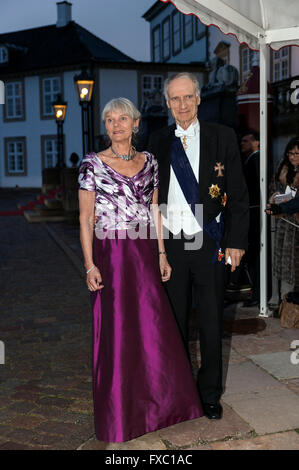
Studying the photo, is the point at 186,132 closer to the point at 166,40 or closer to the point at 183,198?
the point at 183,198

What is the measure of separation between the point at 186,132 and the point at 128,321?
123 cm

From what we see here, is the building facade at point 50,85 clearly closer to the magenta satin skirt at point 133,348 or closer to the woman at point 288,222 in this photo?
the woman at point 288,222

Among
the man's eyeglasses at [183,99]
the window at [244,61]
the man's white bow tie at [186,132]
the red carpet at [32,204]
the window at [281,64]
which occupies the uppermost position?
the window at [244,61]

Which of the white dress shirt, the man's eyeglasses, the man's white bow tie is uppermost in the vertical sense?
the man's eyeglasses

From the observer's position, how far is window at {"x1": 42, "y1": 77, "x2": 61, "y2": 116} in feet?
114

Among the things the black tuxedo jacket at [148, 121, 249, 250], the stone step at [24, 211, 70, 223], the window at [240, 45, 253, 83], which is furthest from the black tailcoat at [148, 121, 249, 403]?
the window at [240, 45, 253, 83]

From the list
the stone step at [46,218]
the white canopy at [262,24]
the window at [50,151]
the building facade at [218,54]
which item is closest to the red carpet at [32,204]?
the stone step at [46,218]

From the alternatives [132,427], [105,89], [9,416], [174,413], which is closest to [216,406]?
[174,413]

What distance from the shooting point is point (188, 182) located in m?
3.36

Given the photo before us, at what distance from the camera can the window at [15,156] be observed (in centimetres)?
3656

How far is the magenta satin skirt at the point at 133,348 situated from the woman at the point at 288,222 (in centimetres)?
270

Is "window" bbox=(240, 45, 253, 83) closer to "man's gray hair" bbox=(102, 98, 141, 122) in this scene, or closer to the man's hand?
the man's hand

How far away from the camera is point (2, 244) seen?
39.8ft

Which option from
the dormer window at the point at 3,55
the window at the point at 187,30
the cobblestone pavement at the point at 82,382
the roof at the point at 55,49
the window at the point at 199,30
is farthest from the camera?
the dormer window at the point at 3,55
